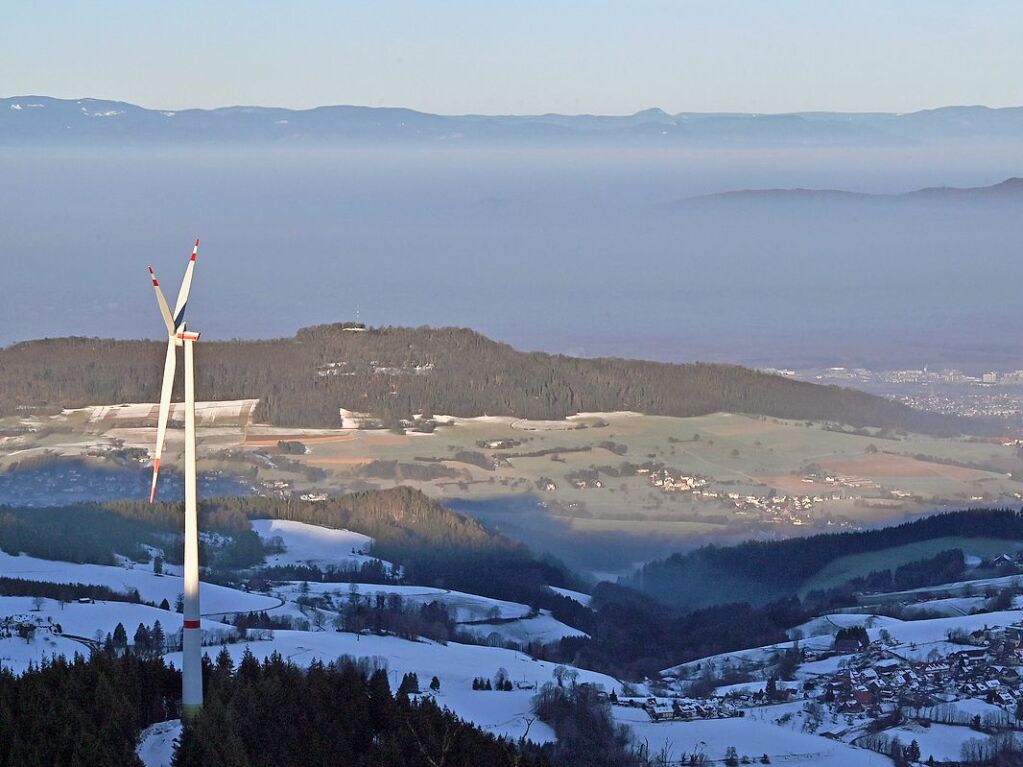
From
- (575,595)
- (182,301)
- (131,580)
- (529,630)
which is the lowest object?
(575,595)

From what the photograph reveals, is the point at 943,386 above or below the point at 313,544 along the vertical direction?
below

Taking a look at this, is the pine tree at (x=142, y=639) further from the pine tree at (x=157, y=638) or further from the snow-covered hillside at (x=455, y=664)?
the snow-covered hillside at (x=455, y=664)

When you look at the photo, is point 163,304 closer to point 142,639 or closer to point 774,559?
point 142,639

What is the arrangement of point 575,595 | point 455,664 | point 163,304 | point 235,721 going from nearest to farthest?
point 163,304 < point 235,721 < point 455,664 < point 575,595

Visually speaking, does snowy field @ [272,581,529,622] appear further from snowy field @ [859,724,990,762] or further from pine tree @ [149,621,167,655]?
snowy field @ [859,724,990,762]

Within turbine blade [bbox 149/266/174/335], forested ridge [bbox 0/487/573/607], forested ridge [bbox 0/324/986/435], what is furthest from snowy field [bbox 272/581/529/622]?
turbine blade [bbox 149/266/174/335]

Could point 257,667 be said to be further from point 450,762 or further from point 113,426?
point 113,426

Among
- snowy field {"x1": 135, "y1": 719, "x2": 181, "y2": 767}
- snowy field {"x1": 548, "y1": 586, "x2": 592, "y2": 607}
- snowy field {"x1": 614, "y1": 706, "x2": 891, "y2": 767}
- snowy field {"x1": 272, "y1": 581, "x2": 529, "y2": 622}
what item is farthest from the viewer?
snowy field {"x1": 548, "y1": 586, "x2": 592, "y2": 607}

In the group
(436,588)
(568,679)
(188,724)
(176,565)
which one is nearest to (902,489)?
(436,588)

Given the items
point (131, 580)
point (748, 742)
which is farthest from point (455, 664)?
point (131, 580)
